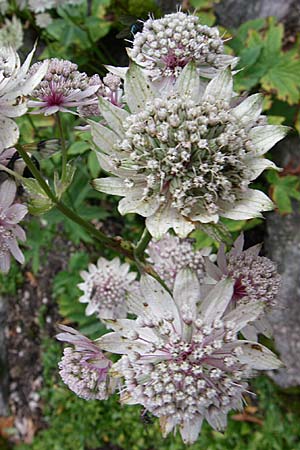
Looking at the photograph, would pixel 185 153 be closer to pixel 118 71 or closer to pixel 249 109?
pixel 249 109

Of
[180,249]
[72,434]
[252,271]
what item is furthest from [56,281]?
[252,271]

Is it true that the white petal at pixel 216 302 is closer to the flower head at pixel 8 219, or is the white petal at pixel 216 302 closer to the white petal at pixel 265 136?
the white petal at pixel 265 136

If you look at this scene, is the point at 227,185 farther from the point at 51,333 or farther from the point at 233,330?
the point at 51,333

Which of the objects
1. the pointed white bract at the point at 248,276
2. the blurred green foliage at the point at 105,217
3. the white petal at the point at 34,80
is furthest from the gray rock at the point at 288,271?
the white petal at the point at 34,80

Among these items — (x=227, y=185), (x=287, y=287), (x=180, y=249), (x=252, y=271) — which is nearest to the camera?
(x=227, y=185)

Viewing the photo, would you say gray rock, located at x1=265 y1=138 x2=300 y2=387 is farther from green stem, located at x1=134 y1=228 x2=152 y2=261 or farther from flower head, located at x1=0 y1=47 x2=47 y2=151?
flower head, located at x1=0 y1=47 x2=47 y2=151

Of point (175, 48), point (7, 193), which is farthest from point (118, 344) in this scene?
point (175, 48)
